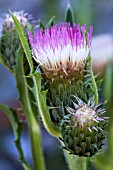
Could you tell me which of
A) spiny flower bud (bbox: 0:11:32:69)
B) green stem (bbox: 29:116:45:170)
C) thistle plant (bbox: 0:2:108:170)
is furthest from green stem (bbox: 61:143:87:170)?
spiny flower bud (bbox: 0:11:32:69)

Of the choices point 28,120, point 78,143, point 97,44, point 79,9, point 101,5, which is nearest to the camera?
point 78,143

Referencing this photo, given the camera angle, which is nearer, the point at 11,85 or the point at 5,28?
the point at 5,28

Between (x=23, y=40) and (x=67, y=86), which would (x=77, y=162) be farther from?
(x=23, y=40)

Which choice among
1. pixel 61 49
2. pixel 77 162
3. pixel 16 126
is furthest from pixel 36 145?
pixel 61 49

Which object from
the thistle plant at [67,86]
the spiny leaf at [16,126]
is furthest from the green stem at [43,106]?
the spiny leaf at [16,126]

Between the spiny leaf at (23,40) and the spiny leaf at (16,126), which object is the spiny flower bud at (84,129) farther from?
Result: the spiny leaf at (16,126)

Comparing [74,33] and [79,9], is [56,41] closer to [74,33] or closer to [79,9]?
Result: [74,33]

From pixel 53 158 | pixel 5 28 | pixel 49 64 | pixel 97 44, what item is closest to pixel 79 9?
pixel 97 44
